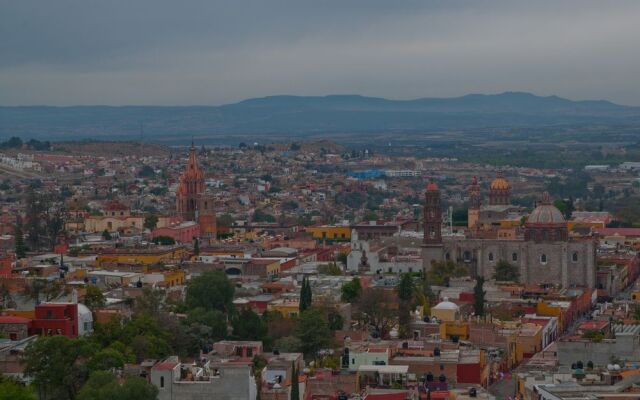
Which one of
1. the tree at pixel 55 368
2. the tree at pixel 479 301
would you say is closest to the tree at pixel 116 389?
the tree at pixel 55 368

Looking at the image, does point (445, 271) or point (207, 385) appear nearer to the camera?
point (207, 385)

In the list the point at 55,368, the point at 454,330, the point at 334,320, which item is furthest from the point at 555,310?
the point at 55,368

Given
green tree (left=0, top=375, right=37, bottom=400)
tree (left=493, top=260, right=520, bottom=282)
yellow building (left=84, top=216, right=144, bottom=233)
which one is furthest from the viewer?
yellow building (left=84, top=216, right=144, bottom=233)

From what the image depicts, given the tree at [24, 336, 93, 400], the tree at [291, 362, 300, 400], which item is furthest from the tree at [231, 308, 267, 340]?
the tree at [24, 336, 93, 400]

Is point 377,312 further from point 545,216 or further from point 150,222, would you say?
point 150,222

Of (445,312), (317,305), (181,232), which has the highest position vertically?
(317,305)

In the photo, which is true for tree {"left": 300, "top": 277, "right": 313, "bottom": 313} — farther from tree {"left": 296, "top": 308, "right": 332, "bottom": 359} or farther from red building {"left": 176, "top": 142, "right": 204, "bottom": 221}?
red building {"left": 176, "top": 142, "right": 204, "bottom": 221}
